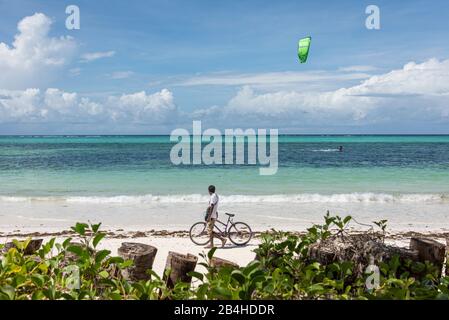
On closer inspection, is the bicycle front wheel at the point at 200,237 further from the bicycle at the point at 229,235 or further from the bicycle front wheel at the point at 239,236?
the bicycle front wheel at the point at 239,236

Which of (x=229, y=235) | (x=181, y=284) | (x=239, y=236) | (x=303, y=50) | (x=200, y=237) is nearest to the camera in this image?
(x=181, y=284)

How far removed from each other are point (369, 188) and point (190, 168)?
17429 millimetres

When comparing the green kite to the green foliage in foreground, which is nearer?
the green foliage in foreground

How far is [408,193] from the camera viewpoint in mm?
23375

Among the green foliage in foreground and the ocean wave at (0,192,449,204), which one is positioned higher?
the green foliage in foreground

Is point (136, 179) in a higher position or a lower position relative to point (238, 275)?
lower

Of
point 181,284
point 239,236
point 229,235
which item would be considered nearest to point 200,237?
point 229,235

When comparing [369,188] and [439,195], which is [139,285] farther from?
[369,188]

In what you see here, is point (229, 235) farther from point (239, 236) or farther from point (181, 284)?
point (181, 284)

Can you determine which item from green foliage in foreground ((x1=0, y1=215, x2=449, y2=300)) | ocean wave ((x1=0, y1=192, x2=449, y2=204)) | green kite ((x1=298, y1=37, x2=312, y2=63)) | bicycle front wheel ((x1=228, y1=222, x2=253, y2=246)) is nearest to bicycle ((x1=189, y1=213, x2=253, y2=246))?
bicycle front wheel ((x1=228, y1=222, x2=253, y2=246))

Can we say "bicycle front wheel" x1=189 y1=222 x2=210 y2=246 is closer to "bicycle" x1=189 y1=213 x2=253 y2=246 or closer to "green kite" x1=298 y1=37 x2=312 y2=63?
"bicycle" x1=189 y1=213 x2=253 y2=246

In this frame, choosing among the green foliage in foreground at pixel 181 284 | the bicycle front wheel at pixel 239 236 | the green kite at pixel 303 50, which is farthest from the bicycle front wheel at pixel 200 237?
the green foliage in foreground at pixel 181 284
